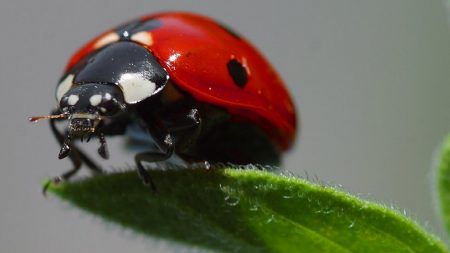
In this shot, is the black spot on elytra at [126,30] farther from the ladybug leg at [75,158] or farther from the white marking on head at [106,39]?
the ladybug leg at [75,158]

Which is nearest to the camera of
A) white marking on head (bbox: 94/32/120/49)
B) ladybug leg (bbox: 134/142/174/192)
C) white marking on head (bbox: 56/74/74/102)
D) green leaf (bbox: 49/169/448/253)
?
green leaf (bbox: 49/169/448/253)

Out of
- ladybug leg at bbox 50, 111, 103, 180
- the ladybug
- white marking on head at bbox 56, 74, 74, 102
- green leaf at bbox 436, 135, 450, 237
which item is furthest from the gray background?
green leaf at bbox 436, 135, 450, 237

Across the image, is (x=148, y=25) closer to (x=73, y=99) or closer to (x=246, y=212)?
(x=73, y=99)

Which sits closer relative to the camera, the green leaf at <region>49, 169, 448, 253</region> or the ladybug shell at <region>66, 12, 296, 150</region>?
the green leaf at <region>49, 169, 448, 253</region>

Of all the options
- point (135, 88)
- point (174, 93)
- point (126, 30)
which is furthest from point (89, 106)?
point (126, 30)

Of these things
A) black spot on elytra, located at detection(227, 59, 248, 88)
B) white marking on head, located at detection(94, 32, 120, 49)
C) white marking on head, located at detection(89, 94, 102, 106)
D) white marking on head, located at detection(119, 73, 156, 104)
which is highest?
white marking on head, located at detection(94, 32, 120, 49)

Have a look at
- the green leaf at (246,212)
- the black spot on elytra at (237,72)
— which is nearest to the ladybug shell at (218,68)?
the black spot on elytra at (237,72)

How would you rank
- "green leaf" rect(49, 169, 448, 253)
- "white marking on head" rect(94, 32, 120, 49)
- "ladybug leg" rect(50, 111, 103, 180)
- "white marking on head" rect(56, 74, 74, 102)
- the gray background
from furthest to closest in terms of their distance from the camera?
1. the gray background
2. "ladybug leg" rect(50, 111, 103, 180)
3. "white marking on head" rect(94, 32, 120, 49)
4. "white marking on head" rect(56, 74, 74, 102)
5. "green leaf" rect(49, 169, 448, 253)

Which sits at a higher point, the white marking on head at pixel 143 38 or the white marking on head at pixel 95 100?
the white marking on head at pixel 143 38

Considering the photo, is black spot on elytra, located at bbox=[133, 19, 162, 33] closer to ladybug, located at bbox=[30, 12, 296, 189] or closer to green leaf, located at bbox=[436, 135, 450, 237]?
ladybug, located at bbox=[30, 12, 296, 189]
